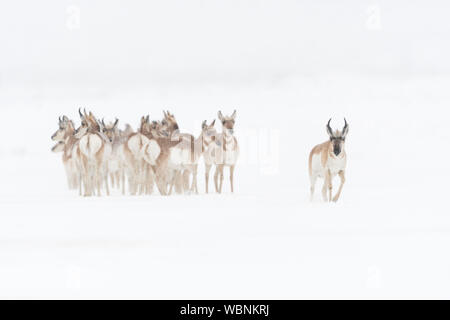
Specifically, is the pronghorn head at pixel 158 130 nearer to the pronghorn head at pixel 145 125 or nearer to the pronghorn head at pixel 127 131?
the pronghorn head at pixel 145 125

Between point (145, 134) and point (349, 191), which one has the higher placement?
point (145, 134)

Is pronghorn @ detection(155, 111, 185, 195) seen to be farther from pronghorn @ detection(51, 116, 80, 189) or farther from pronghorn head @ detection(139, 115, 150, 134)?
pronghorn @ detection(51, 116, 80, 189)

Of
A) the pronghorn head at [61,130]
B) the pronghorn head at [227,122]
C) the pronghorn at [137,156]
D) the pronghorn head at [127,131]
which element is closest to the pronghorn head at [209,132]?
the pronghorn head at [227,122]

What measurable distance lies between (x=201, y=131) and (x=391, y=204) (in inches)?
213

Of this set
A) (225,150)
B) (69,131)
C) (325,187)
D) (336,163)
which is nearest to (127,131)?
(69,131)

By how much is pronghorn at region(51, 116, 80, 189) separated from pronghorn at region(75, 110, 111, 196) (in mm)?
1666

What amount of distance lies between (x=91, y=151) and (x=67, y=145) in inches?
95.3

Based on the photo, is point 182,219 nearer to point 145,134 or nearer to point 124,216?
point 124,216

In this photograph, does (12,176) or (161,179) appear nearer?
(161,179)

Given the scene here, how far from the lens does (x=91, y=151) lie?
19.1 m

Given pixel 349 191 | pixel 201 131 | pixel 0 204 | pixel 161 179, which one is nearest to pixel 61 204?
pixel 0 204

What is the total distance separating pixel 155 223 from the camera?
15.0 metres

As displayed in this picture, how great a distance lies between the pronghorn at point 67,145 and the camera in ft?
69.7

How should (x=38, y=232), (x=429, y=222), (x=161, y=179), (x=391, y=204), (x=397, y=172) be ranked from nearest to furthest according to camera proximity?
Answer: (x=38, y=232)
(x=429, y=222)
(x=391, y=204)
(x=161, y=179)
(x=397, y=172)
